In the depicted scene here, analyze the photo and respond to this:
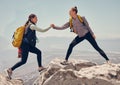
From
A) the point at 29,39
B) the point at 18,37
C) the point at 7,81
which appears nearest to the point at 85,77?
the point at 7,81

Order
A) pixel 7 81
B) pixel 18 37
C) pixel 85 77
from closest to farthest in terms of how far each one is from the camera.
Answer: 1. pixel 85 77
2. pixel 7 81
3. pixel 18 37

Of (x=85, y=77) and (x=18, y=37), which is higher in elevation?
(x=18, y=37)

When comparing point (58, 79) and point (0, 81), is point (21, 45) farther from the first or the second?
point (58, 79)

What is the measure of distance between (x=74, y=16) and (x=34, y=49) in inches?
106

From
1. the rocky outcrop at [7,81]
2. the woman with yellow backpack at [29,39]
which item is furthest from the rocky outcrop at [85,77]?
the woman with yellow backpack at [29,39]

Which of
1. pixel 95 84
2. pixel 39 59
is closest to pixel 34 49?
pixel 39 59

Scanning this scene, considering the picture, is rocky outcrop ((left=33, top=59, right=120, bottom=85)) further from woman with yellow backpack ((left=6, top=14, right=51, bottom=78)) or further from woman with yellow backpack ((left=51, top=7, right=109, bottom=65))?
woman with yellow backpack ((left=6, top=14, right=51, bottom=78))

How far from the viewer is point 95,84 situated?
884 centimetres

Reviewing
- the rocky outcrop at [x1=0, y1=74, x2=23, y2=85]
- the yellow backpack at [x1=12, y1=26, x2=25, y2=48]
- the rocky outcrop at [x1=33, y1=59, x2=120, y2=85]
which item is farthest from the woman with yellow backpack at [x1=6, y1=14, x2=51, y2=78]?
the rocky outcrop at [x1=33, y1=59, x2=120, y2=85]

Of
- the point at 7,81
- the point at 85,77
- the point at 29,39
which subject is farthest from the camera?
the point at 29,39

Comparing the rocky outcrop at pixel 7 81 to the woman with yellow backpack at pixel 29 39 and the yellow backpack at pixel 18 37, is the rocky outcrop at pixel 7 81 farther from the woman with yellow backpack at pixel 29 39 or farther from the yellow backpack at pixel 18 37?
the yellow backpack at pixel 18 37

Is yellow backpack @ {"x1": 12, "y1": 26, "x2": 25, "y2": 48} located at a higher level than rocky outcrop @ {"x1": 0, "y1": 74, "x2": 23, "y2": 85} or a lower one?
higher

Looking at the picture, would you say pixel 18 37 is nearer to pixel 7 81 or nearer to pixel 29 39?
pixel 29 39

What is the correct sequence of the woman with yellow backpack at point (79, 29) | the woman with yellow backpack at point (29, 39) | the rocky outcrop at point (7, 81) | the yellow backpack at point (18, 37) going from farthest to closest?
the woman with yellow backpack at point (79, 29) → the woman with yellow backpack at point (29, 39) → the yellow backpack at point (18, 37) → the rocky outcrop at point (7, 81)
